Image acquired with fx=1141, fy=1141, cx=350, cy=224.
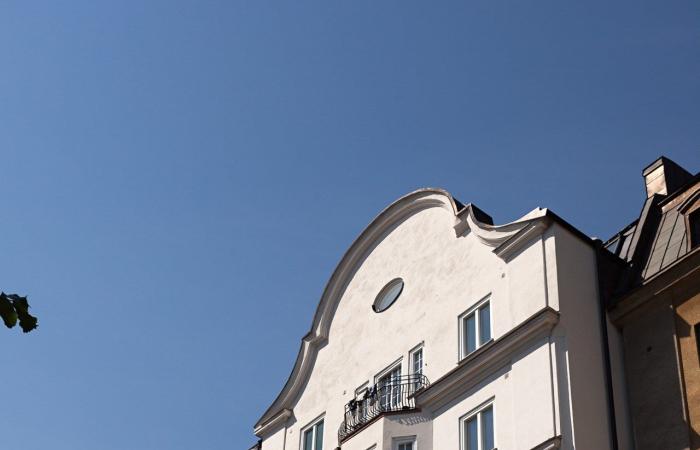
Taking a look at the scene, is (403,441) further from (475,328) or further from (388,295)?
(388,295)

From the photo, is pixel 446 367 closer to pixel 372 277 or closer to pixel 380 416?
pixel 380 416

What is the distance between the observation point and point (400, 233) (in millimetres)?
34688

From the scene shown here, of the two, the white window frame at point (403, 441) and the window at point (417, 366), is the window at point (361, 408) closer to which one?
the window at point (417, 366)

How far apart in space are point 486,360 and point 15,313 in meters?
20.1

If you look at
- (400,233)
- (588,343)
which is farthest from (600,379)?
(400,233)

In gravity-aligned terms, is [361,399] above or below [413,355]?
below

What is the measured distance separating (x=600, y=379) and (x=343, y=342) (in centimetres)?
1003

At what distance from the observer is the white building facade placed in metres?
26.6

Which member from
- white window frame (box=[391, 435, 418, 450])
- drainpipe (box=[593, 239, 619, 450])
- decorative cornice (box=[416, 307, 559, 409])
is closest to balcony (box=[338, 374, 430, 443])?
decorative cornice (box=[416, 307, 559, 409])

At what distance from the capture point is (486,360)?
2834 cm

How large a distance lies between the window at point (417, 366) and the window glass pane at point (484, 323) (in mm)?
2266

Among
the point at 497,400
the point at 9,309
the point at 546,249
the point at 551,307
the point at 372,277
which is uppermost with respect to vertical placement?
the point at 372,277

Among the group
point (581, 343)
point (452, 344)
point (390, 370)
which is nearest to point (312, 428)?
point (390, 370)

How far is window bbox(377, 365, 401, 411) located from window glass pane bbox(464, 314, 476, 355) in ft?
8.18
